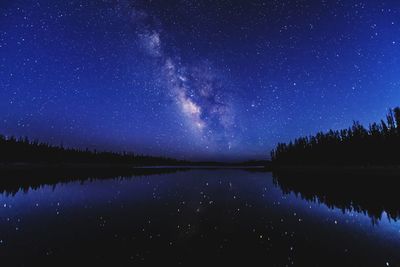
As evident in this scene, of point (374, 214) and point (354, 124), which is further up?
point (354, 124)

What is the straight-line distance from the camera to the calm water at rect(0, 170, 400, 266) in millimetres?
10234

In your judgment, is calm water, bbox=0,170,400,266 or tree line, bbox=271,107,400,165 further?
tree line, bbox=271,107,400,165

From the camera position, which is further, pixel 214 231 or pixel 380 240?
pixel 214 231

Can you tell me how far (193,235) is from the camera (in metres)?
13.9

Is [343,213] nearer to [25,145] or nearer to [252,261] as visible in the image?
[252,261]

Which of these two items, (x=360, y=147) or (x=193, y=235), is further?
(x=360, y=147)

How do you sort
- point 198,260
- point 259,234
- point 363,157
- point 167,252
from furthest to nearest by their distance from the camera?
point 363,157
point 259,234
point 167,252
point 198,260

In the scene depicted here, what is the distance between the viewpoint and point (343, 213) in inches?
757

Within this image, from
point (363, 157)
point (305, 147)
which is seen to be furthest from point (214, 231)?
point (305, 147)

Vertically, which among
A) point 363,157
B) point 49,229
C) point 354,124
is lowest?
point 49,229

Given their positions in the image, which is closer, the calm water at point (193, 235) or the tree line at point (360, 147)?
the calm water at point (193, 235)

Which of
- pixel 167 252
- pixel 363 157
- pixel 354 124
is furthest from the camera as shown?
pixel 354 124

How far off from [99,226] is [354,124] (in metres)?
130

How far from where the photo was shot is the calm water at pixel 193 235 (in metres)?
10.2
